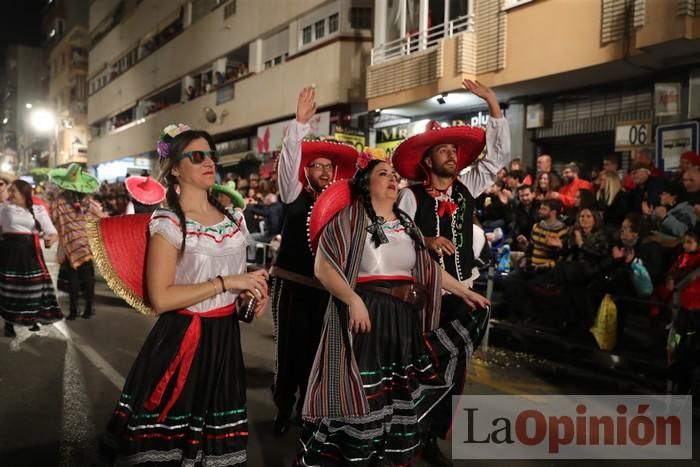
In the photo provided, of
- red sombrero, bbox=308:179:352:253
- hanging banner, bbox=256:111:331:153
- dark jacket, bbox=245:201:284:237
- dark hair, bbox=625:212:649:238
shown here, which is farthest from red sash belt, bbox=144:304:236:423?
hanging banner, bbox=256:111:331:153

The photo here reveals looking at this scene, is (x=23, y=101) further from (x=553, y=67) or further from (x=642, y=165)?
(x=642, y=165)

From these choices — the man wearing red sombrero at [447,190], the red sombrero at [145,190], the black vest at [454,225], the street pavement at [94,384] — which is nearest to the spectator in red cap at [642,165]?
the street pavement at [94,384]

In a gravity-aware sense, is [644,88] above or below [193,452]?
above

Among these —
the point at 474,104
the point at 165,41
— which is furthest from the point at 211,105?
the point at 474,104

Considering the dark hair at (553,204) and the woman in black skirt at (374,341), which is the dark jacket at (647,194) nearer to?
the dark hair at (553,204)

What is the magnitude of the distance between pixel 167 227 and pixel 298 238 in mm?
1802

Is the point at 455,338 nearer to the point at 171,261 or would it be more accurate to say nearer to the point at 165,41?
the point at 171,261

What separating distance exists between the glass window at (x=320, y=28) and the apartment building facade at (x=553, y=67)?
325cm

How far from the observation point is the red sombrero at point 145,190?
12.9ft

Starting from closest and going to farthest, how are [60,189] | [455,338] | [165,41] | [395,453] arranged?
[395,453] → [455,338] → [60,189] → [165,41]

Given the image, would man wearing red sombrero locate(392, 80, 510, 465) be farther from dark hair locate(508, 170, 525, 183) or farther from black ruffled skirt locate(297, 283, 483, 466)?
dark hair locate(508, 170, 525, 183)

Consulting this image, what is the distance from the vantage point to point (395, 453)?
11.4 ft

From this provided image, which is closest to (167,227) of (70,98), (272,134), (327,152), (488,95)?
(327,152)

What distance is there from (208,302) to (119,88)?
124ft
